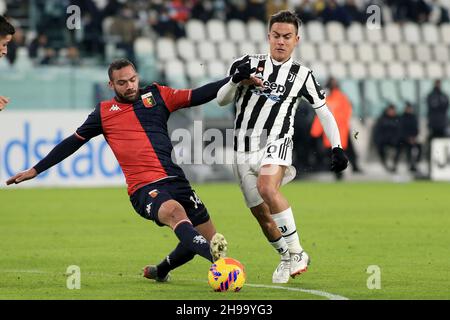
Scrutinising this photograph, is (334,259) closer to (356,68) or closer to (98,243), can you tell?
(98,243)

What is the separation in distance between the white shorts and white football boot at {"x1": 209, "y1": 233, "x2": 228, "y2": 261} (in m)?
1.37

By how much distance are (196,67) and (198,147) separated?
4385mm

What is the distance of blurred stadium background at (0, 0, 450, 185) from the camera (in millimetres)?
21584

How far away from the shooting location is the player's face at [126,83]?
870cm

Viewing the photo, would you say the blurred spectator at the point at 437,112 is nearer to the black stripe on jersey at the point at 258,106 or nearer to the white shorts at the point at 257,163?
the white shorts at the point at 257,163

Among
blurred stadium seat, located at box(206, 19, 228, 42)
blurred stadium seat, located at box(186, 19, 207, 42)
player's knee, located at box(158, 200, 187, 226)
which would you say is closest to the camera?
player's knee, located at box(158, 200, 187, 226)

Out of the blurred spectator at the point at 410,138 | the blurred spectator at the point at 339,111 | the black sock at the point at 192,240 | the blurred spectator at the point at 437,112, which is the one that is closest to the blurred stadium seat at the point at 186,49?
the blurred spectator at the point at 339,111

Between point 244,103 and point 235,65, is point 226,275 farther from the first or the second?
point 235,65

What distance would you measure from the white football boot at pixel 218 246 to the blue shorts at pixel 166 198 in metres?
0.88

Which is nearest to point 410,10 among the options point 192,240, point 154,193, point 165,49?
point 165,49

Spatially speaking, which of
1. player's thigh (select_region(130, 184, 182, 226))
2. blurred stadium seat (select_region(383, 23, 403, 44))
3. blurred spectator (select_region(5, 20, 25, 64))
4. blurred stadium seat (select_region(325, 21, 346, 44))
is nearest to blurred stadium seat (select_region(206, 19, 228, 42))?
blurred stadium seat (select_region(325, 21, 346, 44))

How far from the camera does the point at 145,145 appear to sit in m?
8.82

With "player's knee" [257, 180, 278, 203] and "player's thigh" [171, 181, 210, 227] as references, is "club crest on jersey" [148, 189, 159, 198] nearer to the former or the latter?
"player's thigh" [171, 181, 210, 227]
